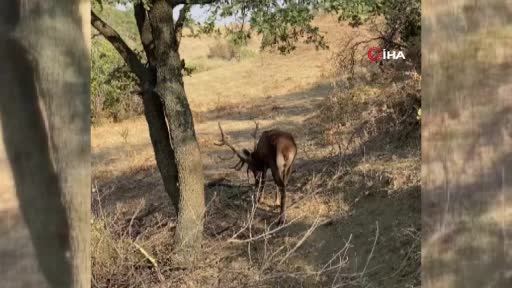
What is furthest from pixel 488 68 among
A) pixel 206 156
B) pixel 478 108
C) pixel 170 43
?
pixel 206 156

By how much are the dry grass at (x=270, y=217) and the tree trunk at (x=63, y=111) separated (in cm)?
403

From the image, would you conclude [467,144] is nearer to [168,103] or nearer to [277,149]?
[168,103]

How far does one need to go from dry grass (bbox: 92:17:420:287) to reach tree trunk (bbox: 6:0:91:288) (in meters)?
4.03

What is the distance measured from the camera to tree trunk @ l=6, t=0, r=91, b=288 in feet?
5.94

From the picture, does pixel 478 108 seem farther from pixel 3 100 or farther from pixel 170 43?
pixel 170 43

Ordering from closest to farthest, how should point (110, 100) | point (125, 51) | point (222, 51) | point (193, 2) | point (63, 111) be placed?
point (63, 111), point (193, 2), point (125, 51), point (110, 100), point (222, 51)

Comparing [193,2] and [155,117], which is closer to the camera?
[193,2]

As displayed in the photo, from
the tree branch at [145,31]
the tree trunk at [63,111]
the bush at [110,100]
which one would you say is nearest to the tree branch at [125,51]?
the tree branch at [145,31]

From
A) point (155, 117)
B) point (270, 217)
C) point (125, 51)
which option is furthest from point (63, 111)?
point (270, 217)

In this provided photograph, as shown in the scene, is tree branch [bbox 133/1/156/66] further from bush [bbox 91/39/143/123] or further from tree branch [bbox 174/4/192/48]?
bush [bbox 91/39/143/123]

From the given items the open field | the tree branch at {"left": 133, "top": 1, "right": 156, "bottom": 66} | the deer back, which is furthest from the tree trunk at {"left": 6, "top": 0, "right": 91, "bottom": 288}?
the deer back

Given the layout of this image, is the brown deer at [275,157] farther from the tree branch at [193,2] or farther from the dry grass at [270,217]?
the tree branch at [193,2]

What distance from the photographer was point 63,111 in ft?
6.05

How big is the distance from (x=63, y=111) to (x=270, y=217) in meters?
9.70
